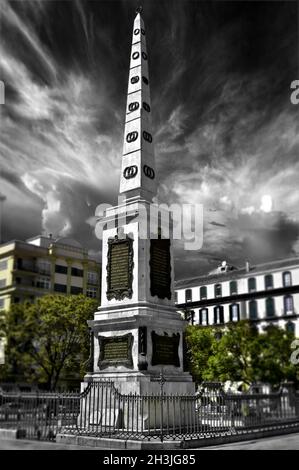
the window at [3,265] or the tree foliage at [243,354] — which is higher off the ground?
the window at [3,265]

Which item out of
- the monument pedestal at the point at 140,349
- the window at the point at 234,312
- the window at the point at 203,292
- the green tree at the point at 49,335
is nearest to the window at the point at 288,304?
the window at the point at 234,312

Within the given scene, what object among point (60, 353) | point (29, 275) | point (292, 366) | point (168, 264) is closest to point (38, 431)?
point (168, 264)

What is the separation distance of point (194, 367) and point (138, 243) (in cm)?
1937

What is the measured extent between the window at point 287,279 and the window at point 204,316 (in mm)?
7069

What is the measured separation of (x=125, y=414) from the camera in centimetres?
1612

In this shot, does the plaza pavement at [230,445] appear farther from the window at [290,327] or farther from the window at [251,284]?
the window at [251,284]

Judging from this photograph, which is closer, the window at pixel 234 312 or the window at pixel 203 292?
the window at pixel 234 312

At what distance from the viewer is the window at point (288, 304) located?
120 feet

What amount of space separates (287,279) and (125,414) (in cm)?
2566

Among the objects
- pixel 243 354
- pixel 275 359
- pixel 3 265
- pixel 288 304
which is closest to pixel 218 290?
pixel 243 354

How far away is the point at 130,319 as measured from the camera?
17.1 m

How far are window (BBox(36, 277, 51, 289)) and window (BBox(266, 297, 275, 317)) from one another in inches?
908

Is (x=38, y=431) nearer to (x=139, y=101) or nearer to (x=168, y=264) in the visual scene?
(x=168, y=264)

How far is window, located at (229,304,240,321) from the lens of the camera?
40463 mm
